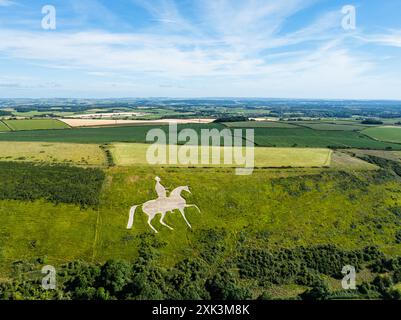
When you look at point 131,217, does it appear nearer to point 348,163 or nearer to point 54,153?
point 54,153

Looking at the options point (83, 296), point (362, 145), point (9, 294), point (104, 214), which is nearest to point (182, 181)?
point (104, 214)

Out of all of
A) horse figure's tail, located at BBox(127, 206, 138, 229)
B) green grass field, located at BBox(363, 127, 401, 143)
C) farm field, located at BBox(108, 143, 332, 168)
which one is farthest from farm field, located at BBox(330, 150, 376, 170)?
green grass field, located at BBox(363, 127, 401, 143)

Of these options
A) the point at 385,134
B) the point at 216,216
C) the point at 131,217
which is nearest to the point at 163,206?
the point at 131,217

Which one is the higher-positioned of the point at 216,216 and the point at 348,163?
the point at 348,163

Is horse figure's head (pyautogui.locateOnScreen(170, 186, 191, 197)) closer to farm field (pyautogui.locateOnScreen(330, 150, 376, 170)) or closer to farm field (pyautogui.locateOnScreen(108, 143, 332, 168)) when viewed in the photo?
farm field (pyautogui.locateOnScreen(108, 143, 332, 168))

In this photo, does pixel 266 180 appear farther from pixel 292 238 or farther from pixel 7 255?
pixel 7 255

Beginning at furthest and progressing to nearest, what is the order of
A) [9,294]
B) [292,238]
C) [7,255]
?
[292,238], [7,255], [9,294]

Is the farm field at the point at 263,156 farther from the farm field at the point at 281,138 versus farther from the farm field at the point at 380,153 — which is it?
the farm field at the point at 281,138
